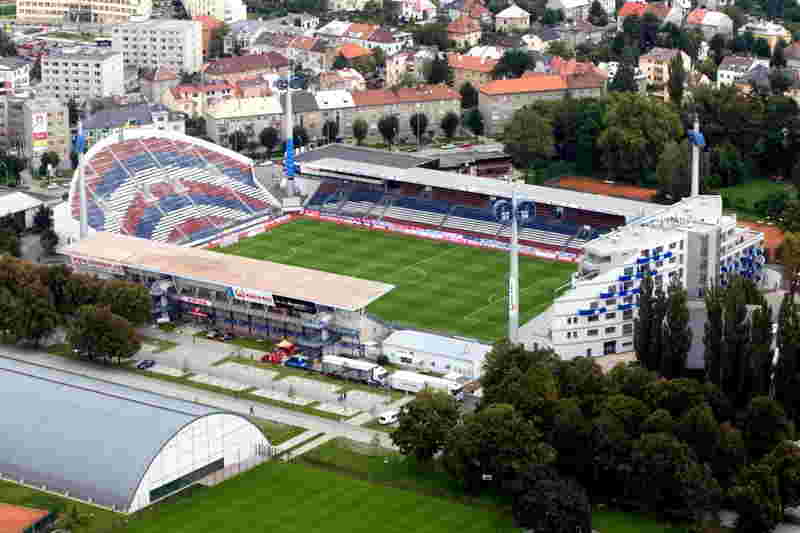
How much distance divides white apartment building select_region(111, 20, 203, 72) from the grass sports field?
39241 millimetres

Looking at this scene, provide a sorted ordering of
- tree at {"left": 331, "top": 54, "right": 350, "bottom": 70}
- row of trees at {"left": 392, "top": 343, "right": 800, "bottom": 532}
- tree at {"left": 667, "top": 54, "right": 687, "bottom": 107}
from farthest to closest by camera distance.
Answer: tree at {"left": 331, "top": 54, "right": 350, "bottom": 70} < tree at {"left": 667, "top": 54, "right": 687, "bottom": 107} < row of trees at {"left": 392, "top": 343, "right": 800, "bottom": 532}

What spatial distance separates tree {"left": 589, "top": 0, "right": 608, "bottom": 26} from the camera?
435ft

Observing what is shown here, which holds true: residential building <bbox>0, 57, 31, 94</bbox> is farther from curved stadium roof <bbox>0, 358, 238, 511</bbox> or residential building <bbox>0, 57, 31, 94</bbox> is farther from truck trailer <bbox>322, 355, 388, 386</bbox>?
curved stadium roof <bbox>0, 358, 238, 511</bbox>

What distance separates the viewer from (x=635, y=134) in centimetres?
8662

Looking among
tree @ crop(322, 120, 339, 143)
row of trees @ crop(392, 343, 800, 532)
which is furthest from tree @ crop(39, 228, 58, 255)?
row of trees @ crop(392, 343, 800, 532)

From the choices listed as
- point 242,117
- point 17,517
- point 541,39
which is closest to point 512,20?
point 541,39

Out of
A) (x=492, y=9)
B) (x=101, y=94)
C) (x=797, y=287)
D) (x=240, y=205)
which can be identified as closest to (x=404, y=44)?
(x=492, y=9)

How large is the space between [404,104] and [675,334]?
4684 cm

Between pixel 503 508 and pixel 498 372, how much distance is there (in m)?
6.56

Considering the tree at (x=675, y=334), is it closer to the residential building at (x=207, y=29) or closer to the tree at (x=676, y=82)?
the tree at (x=676, y=82)

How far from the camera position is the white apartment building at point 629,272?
59.9 meters

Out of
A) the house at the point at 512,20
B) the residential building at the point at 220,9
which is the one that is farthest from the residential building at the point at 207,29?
the house at the point at 512,20

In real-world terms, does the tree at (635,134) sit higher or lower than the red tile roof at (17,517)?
higher

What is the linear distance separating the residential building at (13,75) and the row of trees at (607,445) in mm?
56325
